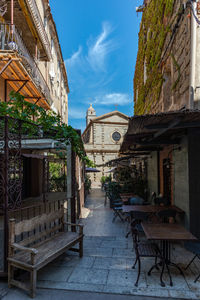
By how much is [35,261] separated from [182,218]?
3.95 meters

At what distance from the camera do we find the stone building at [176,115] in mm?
4445

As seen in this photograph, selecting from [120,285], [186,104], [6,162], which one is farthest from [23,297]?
[186,104]

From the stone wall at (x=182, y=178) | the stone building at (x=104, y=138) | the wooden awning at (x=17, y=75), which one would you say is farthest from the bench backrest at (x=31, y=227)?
the stone building at (x=104, y=138)

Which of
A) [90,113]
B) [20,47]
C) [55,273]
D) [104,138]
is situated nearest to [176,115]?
[55,273]

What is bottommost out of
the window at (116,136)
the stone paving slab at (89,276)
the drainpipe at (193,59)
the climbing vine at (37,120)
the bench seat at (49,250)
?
the stone paving slab at (89,276)

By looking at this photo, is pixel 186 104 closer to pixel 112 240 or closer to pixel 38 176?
pixel 112 240

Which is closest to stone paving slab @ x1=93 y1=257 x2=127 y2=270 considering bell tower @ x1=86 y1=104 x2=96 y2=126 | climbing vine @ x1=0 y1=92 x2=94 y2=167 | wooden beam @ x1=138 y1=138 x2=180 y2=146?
climbing vine @ x1=0 y1=92 x2=94 y2=167

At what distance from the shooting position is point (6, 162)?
3.88 m

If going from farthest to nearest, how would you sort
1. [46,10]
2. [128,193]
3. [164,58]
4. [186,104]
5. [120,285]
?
[46,10]
[128,193]
[164,58]
[186,104]
[120,285]

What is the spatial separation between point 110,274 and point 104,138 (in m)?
29.0

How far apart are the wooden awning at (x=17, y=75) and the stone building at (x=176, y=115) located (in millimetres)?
4753

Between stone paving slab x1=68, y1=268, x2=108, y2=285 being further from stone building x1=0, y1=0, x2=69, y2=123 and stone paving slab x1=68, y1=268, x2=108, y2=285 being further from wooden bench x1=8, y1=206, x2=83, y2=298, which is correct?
stone building x1=0, y1=0, x2=69, y2=123

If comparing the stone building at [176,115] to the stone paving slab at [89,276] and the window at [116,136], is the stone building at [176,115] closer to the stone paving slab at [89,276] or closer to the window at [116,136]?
the stone paving slab at [89,276]

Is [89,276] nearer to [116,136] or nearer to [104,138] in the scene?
[104,138]
